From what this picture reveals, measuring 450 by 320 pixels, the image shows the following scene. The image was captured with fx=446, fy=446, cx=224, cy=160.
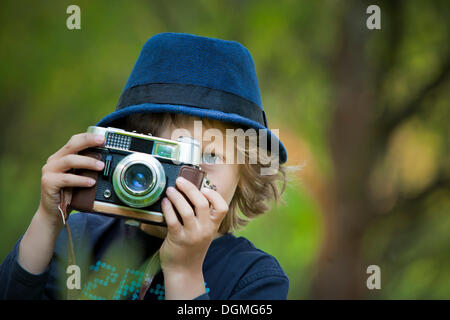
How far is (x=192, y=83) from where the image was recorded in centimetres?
131

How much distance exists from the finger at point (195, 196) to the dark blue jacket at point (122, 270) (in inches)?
9.7

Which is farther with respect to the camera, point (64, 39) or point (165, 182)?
point (64, 39)

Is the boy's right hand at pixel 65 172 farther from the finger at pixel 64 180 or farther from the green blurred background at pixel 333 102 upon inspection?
the green blurred background at pixel 333 102

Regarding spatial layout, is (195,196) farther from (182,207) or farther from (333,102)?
(333,102)

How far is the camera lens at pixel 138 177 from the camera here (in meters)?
1.12

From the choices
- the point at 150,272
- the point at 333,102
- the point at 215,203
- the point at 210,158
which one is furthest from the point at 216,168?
the point at 333,102

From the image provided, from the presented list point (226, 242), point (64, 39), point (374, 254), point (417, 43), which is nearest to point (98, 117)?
point (64, 39)

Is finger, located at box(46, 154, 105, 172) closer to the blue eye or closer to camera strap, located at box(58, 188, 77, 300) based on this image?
camera strap, located at box(58, 188, 77, 300)

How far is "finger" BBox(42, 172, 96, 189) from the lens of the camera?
1.14 m

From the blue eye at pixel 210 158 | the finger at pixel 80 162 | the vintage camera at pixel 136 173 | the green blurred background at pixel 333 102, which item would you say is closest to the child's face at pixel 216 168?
the blue eye at pixel 210 158

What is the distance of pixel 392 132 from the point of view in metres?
2.82

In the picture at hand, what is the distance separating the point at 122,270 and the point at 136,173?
0.34m
